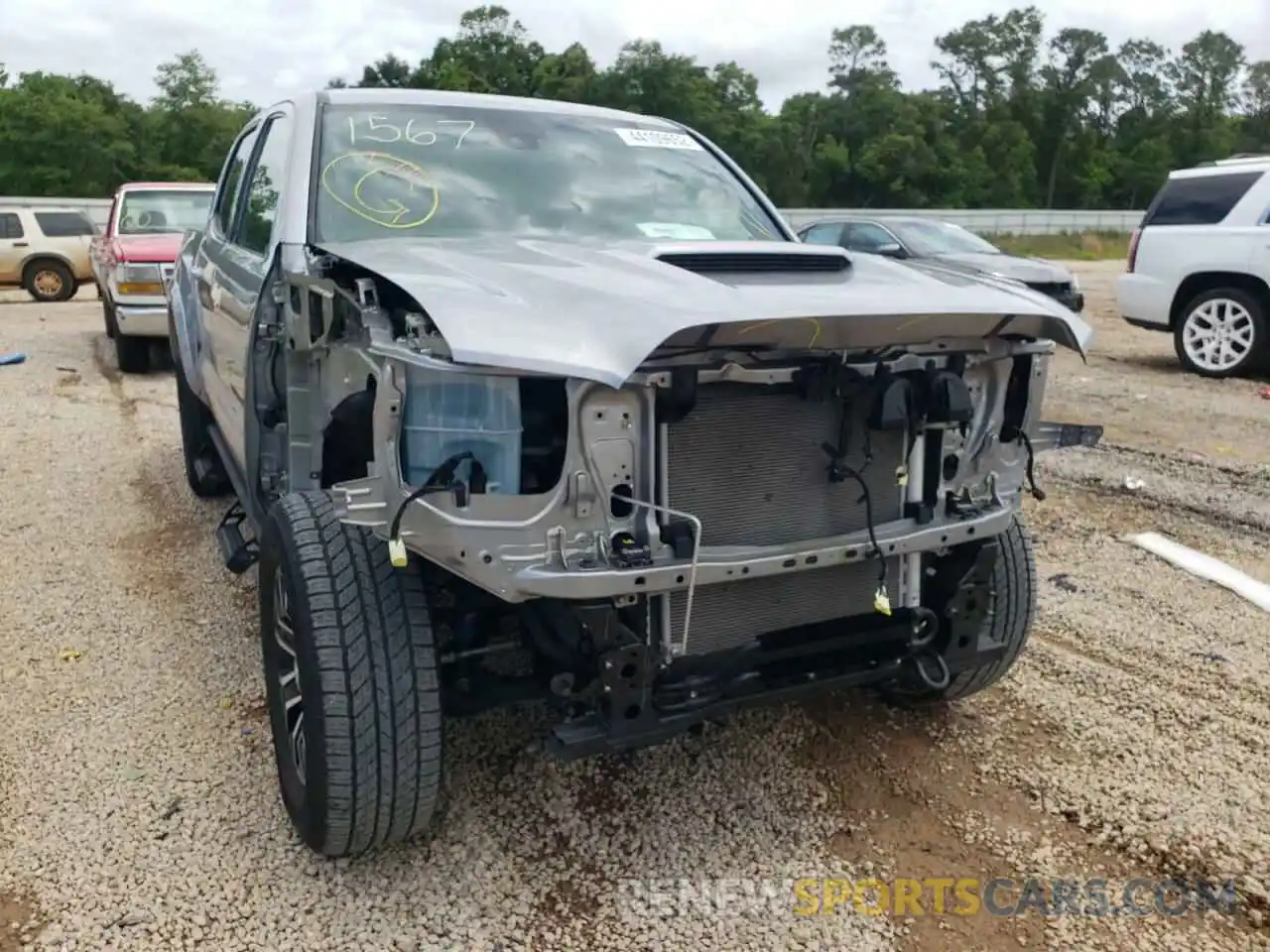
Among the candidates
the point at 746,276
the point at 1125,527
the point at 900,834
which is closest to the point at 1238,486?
the point at 1125,527

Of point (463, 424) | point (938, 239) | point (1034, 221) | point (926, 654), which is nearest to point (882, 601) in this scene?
point (926, 654)

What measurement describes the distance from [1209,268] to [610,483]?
888 centimetres

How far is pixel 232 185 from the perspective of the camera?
496 cm

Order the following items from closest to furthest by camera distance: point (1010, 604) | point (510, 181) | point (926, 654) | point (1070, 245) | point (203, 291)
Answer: point (926, 654) < point (1010, 604) < point (510, 181) < point (203, 291) < point (1070, 245)

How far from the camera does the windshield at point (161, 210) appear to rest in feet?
34.5

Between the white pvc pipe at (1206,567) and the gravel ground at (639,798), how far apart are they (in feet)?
0.34

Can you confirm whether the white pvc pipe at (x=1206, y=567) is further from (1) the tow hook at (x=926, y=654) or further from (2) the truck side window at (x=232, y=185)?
(2) the truck side window at (x=232, y=185)

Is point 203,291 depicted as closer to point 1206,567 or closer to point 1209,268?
point 1206,567

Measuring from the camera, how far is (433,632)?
259 cm

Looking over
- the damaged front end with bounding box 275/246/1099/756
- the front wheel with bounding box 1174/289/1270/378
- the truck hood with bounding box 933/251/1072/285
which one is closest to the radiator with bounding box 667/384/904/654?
the damaged front end with bounding box 275/246/1099/756

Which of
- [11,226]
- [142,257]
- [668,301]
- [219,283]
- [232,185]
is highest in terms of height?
[232,185]

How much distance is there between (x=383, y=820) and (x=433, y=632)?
0.45 meters

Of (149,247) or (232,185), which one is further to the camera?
(149,247)

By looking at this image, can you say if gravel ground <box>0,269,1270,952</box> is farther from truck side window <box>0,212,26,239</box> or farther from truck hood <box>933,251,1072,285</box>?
truck side window <box>0,212,26,239</box>
